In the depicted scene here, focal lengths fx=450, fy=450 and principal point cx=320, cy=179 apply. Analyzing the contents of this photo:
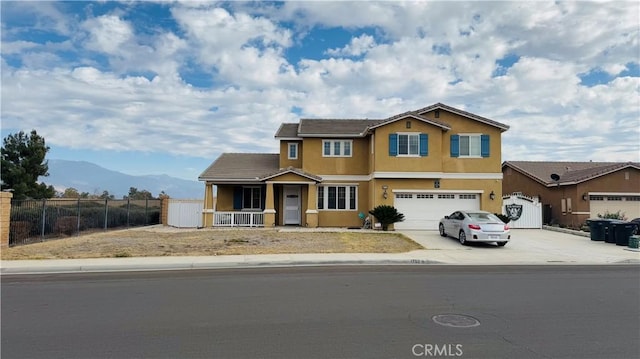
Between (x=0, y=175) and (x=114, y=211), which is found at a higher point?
(x=0, y=175)

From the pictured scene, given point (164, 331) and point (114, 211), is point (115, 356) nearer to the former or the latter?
point (164, 331)

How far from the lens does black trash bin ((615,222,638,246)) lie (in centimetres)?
1984

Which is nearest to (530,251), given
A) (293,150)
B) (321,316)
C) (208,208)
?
(321,316)

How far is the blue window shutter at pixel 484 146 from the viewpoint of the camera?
2650 cm

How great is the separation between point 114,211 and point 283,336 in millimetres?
23540

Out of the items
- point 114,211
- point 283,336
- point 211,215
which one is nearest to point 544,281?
point 283,336

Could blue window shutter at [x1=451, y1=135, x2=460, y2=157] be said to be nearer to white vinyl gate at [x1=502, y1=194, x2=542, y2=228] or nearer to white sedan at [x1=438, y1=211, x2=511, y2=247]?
white vinyl gate at [x1=502, y1=194, x2=542, y2=228]

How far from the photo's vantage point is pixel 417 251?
1703 cm

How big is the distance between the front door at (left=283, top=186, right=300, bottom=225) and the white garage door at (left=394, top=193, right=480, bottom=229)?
257 inches

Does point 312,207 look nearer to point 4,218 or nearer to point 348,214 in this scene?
point 348,214

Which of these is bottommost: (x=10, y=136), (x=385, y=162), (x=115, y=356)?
(x=115, y=356)

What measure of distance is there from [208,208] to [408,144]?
12783mm

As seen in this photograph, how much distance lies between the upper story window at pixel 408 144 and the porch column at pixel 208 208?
11334mm

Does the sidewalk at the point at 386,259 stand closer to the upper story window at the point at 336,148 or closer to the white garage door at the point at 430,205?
the white garage door at the point at 430,205
